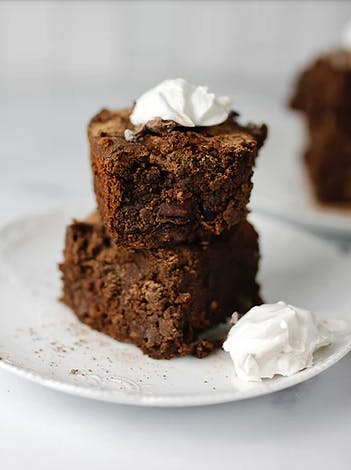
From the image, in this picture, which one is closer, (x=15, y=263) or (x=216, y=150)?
(x=216, y=150)

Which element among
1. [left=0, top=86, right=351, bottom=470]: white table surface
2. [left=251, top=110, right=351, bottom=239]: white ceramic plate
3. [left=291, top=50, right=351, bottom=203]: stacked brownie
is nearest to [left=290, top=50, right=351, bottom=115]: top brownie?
[left=291, top=50, right=351, bottom=203]: stacked brownie

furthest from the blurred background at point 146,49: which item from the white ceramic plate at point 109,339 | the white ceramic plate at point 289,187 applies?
the white ceramic plate at point 109,339

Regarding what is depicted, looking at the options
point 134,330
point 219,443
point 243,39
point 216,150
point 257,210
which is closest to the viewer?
point 219,443

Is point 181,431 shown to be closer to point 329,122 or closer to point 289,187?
point 289,187

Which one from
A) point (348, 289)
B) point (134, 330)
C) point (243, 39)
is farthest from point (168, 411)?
point (243, 39)

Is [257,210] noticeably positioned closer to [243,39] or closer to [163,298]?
[163,298]

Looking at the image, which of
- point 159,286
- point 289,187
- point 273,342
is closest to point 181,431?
point 273,342

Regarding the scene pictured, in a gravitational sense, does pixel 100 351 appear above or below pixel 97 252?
below

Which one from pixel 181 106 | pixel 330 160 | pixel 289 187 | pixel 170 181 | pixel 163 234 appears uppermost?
pixel 181 106
